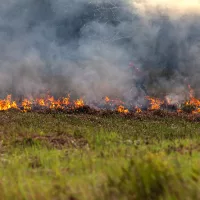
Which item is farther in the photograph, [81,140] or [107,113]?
[107,113]

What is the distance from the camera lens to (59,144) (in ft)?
53.4

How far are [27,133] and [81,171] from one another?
13761 mm

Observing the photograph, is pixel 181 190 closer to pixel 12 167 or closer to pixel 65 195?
pixel 65 195

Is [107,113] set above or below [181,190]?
above

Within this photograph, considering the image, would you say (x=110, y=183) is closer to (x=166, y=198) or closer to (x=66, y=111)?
(x=166, y=198)

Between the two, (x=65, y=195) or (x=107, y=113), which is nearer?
(x=65, y=195)

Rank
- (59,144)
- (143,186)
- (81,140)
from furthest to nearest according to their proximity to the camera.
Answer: (81,140), (59,144), (143,186)

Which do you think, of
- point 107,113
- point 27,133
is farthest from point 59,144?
point 107,113

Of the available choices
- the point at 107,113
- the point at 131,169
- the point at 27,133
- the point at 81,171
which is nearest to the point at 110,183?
the point at 131,169

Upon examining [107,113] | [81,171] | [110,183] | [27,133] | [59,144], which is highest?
[107,113]

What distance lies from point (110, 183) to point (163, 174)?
56cm

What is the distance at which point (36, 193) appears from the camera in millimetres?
4113

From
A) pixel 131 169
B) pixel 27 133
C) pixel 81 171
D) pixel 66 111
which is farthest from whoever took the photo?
pixel 66 111

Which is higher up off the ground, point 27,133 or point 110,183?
point 27,133
